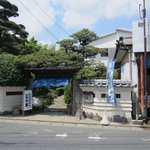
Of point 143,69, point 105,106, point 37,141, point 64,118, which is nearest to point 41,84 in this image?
point 64,118

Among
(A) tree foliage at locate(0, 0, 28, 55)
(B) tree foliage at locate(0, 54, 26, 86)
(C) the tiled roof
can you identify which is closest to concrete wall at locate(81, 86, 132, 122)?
(C) the tiled roof

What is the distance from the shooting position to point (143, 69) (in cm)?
2248

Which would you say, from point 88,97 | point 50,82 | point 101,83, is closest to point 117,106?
point 101,83

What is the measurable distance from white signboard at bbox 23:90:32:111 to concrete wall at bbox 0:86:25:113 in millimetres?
1262

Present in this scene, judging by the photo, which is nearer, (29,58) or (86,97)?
(86,97)

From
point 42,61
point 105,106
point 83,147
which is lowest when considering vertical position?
point 83,147

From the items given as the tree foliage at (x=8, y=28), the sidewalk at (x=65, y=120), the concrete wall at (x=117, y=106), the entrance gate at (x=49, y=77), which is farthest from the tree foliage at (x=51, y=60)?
the tree foliage at (x=8, y=28)

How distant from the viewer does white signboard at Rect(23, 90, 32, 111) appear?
24.9m

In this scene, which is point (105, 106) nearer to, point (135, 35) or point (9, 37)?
point (135, 35)

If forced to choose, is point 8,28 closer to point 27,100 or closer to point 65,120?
point 27,100

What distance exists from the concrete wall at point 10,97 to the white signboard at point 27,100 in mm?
1262

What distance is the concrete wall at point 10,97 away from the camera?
25.2m

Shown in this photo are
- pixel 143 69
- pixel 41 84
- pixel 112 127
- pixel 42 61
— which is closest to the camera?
pixel 112 127

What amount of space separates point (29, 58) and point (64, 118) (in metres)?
5.48
